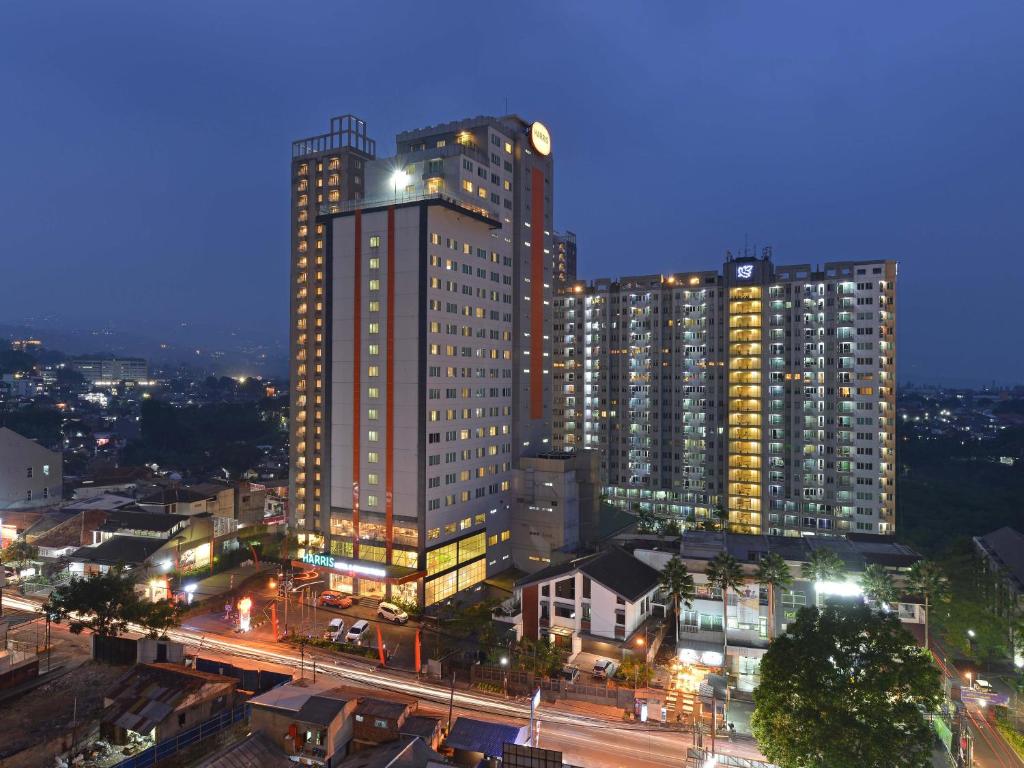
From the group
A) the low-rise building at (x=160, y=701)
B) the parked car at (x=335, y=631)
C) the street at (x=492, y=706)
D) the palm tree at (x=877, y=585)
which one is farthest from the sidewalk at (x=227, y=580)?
the palm tree at (x=877, y=585)

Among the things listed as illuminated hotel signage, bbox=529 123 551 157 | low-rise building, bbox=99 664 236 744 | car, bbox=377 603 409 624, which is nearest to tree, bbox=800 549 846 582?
car, bbox=377 603 409 624

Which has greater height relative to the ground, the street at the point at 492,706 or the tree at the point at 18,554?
the tree at the point at 18,554

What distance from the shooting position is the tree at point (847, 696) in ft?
104

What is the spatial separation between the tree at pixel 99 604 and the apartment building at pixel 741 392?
2905 inches

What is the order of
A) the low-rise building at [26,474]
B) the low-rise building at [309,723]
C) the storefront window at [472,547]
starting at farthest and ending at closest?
the low-rise building at [26,474]
the storefront window at [472,547]
the low-rise building at [309,723]

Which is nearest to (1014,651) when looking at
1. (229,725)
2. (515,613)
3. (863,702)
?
(863,702)

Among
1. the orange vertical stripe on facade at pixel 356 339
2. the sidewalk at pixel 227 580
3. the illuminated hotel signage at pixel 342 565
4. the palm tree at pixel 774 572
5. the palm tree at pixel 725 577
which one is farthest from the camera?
the orange vertical stripe on facade at pixel 356 339

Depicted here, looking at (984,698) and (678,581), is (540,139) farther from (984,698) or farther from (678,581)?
(984,698)

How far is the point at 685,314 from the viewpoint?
125 meters

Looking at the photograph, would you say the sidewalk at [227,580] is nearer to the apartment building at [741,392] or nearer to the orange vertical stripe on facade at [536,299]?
the orange vertical stripe on facade at [536,299]

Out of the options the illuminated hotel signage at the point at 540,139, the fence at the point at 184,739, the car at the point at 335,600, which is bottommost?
the car at the point at 335,600

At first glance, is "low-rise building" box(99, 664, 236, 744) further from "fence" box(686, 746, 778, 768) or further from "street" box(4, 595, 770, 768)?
"fence" box(686, 746, 778, 768)

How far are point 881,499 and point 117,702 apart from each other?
105 metres

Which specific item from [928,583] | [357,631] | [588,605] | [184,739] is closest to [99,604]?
[184,739]
